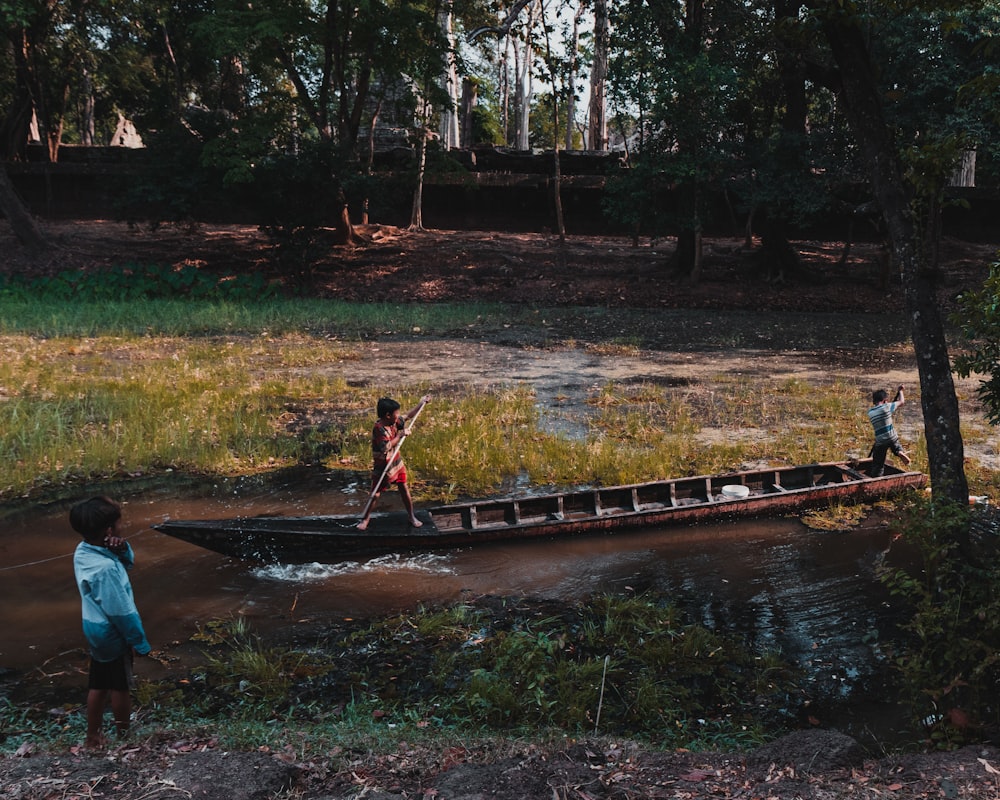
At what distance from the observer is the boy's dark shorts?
205 inches

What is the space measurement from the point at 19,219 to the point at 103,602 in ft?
86.3

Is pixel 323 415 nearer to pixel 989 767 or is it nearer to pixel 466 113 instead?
pixel 989 767

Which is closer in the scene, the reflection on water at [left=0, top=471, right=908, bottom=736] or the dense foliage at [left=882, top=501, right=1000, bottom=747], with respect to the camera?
the dense foliage at [left=882, top=501, right=1000, bottom=747]

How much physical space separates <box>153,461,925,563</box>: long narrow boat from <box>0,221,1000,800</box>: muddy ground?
141 inches

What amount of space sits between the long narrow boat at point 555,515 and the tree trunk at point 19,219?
22185 millimetres

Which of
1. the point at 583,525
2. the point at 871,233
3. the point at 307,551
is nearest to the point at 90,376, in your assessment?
the point at 307,551

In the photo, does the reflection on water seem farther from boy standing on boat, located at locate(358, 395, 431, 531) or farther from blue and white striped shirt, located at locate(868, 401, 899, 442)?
blue and white striped shirt, located at locate(868, 401, 899, 442)

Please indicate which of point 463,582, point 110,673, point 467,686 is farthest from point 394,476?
point 110,673

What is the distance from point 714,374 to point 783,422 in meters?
3.73

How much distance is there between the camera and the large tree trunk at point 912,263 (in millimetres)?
5938

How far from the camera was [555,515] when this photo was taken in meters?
9.75

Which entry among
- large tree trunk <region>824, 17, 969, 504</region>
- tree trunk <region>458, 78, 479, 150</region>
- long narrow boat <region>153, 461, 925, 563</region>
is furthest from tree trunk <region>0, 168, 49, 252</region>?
large tree trunk <region>824, 17, 969, 504</region>

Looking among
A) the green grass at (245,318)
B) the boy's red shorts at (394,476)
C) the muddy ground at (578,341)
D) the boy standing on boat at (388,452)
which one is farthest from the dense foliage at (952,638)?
the green grass at (245,318)

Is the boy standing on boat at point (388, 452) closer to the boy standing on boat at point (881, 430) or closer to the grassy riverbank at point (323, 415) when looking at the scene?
the grassy riverbank at point (323, 415)
